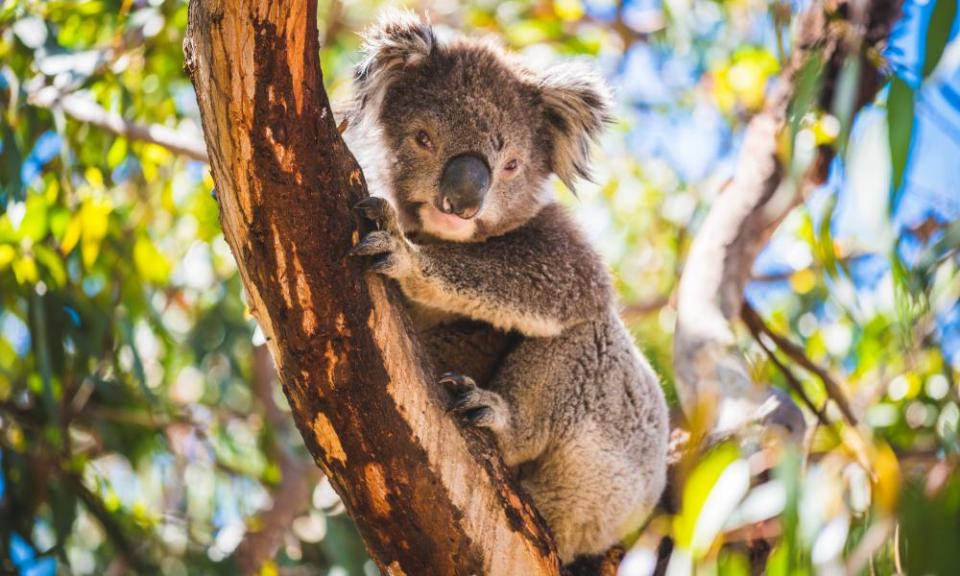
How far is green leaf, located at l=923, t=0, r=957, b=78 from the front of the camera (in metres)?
1.56

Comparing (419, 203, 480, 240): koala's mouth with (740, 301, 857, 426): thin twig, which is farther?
(740, 301, 857, 426): thin twig

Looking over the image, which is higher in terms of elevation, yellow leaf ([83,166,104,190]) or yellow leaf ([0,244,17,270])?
yellow leaf ([83,166,104,190])

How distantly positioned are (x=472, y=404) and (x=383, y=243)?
18.9 inches

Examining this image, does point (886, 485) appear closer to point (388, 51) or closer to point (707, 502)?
point (707, 502)

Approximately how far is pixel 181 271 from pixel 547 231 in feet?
9.66

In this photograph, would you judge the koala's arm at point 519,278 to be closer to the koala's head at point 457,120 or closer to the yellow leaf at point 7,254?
the koala's head at point 457,120

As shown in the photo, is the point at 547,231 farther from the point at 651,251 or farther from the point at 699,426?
the point at 651,251

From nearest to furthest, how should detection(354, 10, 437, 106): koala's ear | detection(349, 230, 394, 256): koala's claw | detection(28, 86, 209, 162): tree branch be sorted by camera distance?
detection(349, 230, 394, 256): koala's claw
detection(354, 10, 437, 106): koala's ear
detection(28, 86, 209, 162): tree branch

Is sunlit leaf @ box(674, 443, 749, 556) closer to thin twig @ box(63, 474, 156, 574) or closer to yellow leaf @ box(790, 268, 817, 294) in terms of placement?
thin twig @ box(63, 474, 156, 574)

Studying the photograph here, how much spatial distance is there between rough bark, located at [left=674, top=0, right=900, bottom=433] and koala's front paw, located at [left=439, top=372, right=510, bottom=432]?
0.85m

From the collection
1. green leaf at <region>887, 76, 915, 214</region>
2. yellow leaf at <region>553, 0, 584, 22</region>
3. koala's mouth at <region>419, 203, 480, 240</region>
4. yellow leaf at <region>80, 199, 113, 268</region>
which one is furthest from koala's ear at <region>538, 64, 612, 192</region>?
yellow leaf at <region>553, 0, 584, 22</region>

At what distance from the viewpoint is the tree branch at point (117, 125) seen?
3.66 meters

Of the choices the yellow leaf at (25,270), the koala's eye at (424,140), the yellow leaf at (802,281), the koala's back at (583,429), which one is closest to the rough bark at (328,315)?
the koala's back at (583,429)

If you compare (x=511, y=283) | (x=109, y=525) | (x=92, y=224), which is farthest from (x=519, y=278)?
(x=109, y=525)
